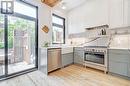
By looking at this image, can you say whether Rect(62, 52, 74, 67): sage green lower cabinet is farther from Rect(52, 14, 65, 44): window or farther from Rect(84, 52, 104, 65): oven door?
Rect(52, 14, 65, 44): window

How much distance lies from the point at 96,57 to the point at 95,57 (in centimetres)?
4

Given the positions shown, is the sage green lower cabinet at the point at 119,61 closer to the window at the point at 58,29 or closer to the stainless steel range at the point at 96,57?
the stainless steel range at the point at 96,57

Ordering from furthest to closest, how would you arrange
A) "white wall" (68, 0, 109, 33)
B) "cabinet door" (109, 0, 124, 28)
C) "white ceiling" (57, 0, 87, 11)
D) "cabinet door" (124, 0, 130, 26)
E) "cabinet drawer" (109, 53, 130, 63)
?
"white ceiling" (57, 0, 87, 11), "white wall" (68, 0, 109, 33), "cabinet door" (109, 0, 124, 28), "cabinet door" (124, 0, 130, 26), "cabinet drawer" (109, 53, 130, 63)

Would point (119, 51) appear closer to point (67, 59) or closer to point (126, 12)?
point (126, 12)

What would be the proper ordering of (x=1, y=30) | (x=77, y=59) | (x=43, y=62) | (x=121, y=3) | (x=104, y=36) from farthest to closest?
(x=77, y=59)
(x=104, y=36)
(x=43, y=62)
(x=121, y=3)
(x=1, y=30)

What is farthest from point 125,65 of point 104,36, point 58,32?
point 58,32

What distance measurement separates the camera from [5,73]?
3051mm

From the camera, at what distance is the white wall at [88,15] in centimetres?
391

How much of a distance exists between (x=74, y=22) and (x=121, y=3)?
7.21ft

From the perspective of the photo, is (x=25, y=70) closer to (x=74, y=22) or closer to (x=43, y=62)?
(x=43, y=62)

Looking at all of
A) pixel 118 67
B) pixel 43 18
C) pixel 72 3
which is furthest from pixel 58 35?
pixel 118 67

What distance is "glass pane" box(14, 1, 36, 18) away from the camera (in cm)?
333

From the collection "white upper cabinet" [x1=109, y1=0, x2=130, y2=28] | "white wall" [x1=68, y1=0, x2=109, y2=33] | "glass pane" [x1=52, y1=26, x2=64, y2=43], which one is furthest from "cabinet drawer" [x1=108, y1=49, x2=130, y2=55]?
"glass pane" [x1=52, y1=26, x2=64, y2=43]

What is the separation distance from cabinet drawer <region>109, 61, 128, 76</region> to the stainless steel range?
213mm
